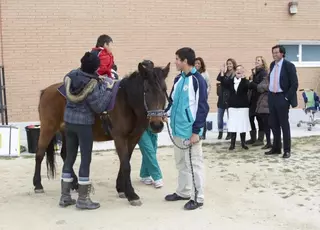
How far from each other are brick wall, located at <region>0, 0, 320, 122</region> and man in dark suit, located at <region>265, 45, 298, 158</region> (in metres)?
3.75

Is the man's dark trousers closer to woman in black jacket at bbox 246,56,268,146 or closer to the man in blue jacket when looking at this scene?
woman in black jacket at bbox 246,56,268,146

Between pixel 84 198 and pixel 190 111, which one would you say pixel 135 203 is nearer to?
pixel 84 198

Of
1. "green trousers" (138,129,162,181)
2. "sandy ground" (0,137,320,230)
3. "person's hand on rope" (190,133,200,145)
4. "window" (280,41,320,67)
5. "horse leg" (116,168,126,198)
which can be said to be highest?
"window" (280,41,320,67)

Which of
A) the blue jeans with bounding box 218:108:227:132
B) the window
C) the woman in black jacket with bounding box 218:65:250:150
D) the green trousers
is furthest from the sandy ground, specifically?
the window

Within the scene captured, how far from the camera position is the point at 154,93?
4.80 meters

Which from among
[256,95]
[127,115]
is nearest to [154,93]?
[127,115]

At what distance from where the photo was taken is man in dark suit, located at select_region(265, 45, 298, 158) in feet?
24.9

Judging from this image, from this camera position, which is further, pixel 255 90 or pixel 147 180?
pixel 255 90

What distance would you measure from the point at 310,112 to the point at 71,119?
7.90 meters

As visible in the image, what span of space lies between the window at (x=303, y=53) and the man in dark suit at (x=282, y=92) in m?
4.92

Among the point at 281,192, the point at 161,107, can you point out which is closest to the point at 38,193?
the point at 161,107

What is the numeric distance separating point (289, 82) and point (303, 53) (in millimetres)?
5413

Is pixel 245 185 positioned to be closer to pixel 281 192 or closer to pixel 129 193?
Answer: pixel 281 192

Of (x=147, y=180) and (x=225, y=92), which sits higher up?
(x=225, y=92)
